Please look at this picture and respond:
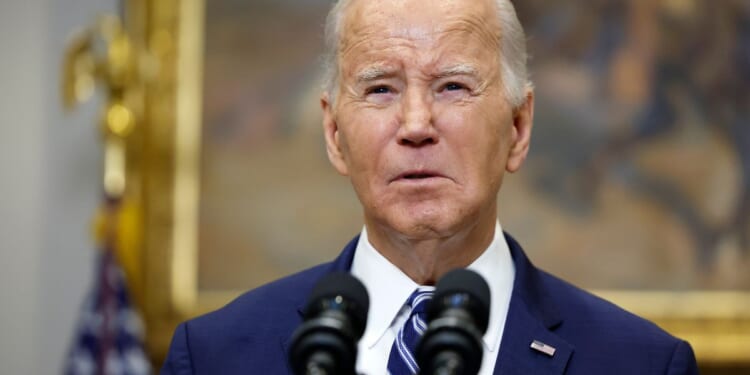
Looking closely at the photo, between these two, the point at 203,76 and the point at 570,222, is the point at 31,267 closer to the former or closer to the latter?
the point at 203,76

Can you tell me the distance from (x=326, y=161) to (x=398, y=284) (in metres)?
3.91

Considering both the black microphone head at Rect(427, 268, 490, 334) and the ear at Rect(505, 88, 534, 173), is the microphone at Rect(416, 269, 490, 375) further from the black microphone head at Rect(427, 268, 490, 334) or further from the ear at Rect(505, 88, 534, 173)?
the ear at Rect(505, 88, 534, 173)

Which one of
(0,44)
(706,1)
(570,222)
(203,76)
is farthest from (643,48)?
(0,44)

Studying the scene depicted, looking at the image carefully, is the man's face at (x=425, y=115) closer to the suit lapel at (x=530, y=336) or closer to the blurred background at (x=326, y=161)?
the suit lapel at (x=530, y=336)

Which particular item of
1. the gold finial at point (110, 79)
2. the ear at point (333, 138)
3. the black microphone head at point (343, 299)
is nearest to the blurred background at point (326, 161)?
the gold finial at point (110, 79)

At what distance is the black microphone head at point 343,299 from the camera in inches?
86.6

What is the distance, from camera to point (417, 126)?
293cm

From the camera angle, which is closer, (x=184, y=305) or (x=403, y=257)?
(x=403, y=257)

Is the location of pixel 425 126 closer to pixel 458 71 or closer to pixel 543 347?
pixel 458 71

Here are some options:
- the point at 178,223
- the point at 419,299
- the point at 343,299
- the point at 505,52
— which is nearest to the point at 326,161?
the point at 178,223

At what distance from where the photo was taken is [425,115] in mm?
2945

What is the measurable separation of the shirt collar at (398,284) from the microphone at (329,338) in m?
0.82

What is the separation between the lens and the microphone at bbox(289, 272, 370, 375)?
82.2 inches

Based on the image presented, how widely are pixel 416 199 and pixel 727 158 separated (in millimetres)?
4390
